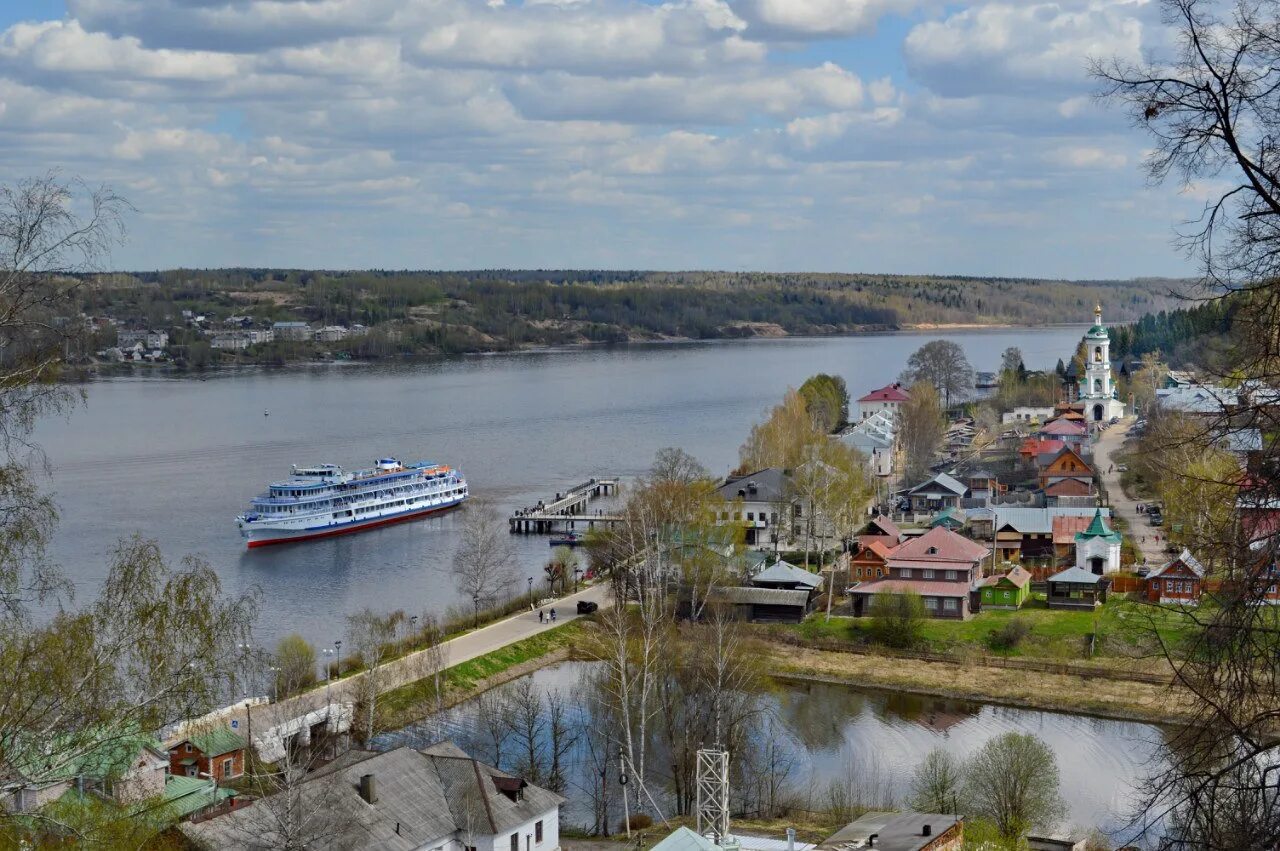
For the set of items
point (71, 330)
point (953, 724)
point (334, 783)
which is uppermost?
point (71, 330)

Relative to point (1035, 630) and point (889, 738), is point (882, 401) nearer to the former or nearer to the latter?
point (1035, 630)

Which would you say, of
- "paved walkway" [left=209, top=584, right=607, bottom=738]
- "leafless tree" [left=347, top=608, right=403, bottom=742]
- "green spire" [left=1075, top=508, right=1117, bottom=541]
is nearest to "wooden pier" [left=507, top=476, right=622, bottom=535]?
"paved walkway" [left=209, top=584, right=607, bottom=738]

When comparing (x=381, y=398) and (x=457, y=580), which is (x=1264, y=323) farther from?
(x=381, y=398)

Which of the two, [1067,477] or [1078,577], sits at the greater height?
[1067,477]

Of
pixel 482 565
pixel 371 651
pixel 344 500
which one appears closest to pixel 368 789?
pixel 371 651

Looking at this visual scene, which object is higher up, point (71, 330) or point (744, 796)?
point (71, 330)

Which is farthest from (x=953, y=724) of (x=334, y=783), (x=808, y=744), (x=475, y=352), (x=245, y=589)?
(x=475, y=352)

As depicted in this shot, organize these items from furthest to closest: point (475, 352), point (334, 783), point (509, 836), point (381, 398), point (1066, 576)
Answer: point (475, 352)
point (381, 398)
point (1066, 576)
point (509, 836)
point (334, 783)

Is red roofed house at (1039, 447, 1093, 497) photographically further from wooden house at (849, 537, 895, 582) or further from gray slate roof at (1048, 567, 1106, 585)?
gray slate roof at (1048, 567, 1106, 585)
